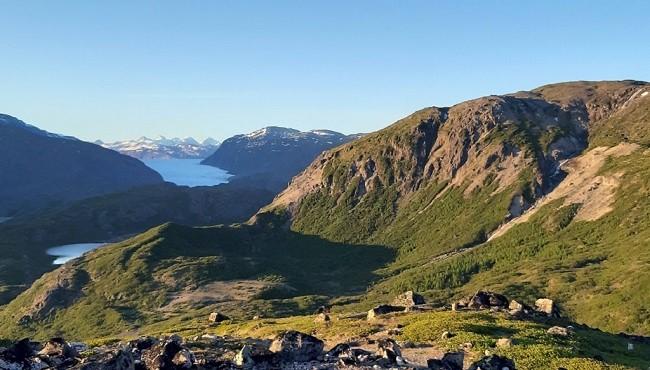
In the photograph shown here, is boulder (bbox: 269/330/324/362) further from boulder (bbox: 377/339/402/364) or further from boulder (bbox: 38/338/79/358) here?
boulder (bbox: 38/338/79/358)

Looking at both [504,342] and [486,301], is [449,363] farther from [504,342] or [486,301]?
[486,301]

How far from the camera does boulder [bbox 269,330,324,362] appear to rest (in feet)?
133

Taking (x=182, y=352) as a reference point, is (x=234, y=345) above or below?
below

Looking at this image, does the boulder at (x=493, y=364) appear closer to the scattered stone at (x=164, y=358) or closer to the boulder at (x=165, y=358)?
the boulder at (x=165, y=358)

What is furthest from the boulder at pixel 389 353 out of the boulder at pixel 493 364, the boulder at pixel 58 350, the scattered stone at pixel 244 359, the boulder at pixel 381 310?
the boulder at pixel 381 310

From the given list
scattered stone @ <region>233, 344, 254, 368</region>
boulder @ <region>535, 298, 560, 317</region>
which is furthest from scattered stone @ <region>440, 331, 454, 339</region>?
boulder @ <region>535, 298, 560, 317</region>

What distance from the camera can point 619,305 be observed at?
147250 millimetres

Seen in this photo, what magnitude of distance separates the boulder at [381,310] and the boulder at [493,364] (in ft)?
116

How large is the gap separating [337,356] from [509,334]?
22.6 metres

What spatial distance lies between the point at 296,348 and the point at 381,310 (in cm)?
3815

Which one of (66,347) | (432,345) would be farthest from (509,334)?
(66,347)

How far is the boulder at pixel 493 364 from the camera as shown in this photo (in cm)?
3834

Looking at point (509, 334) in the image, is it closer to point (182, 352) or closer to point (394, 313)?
point (394, 313)

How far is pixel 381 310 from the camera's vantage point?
7831 cm
